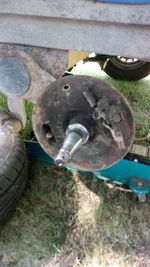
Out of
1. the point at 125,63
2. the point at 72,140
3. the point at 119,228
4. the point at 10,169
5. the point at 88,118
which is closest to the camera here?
the point at 72,140

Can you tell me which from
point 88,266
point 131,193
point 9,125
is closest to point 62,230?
point 88,266

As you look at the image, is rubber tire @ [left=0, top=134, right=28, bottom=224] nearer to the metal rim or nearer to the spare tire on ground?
the spare tire on ground

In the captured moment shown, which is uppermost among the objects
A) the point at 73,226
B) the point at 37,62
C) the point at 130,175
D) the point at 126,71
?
the point at 37,62

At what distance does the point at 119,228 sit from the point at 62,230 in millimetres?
296

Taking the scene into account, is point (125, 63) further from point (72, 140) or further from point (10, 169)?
point (72, 140)

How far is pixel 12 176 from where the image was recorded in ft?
4.45

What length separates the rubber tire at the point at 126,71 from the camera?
221 centimetres

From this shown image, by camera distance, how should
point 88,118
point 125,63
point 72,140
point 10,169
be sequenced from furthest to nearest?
1. point 125,63
2. point 10,169
3. point 88,118
4. point 72,140

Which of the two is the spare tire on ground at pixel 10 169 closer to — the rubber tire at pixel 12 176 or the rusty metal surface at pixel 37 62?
the rubber tire at pixel 12 176

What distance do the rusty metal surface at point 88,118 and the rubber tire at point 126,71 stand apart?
4.39 feet

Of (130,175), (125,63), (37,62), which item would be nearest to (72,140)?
(37,62)

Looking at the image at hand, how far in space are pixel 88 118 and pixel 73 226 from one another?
2.37 feet

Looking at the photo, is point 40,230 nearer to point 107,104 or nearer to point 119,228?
point 119,228

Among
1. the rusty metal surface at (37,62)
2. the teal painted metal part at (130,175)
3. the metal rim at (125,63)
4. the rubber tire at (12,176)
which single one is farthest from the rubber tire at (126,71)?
the rusty metal surface at (37,62)
